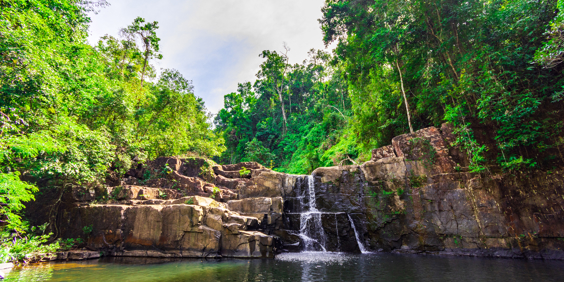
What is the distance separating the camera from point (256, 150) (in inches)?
1355

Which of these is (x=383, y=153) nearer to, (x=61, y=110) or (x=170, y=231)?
(x=170, y=231)

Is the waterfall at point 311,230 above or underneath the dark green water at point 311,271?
above

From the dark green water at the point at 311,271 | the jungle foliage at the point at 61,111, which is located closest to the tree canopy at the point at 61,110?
the jungle foliage at the point at 61,111

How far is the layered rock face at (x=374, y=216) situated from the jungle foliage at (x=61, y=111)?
2.65m

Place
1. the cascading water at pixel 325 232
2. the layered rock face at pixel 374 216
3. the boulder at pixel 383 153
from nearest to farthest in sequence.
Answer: the layered rock face at pixel 374 216 → the cascading water at pixel 325 232 → the boulder at pixel 383 153

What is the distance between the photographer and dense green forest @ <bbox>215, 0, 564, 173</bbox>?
356 inches

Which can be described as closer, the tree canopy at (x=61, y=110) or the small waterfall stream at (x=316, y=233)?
the tree canopy at (x=61, y=110)

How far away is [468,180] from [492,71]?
15.4 feet

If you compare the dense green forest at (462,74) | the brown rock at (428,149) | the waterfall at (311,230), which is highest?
the dense green forest at (462,74)

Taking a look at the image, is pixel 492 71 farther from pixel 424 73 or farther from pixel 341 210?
pixel 341 210

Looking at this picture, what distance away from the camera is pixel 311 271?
737 centimetres

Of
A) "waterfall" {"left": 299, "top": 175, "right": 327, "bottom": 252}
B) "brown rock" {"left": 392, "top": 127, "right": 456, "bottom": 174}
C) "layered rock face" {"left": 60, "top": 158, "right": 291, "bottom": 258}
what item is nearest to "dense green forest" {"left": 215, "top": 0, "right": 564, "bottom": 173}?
"brown rock" {"left": 392, "top": 127, "right": 456, "bottom": 174}

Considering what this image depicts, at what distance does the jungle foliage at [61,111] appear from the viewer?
6762 mm

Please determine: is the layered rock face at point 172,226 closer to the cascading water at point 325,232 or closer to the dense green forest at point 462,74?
the cascading water at point 325,232
